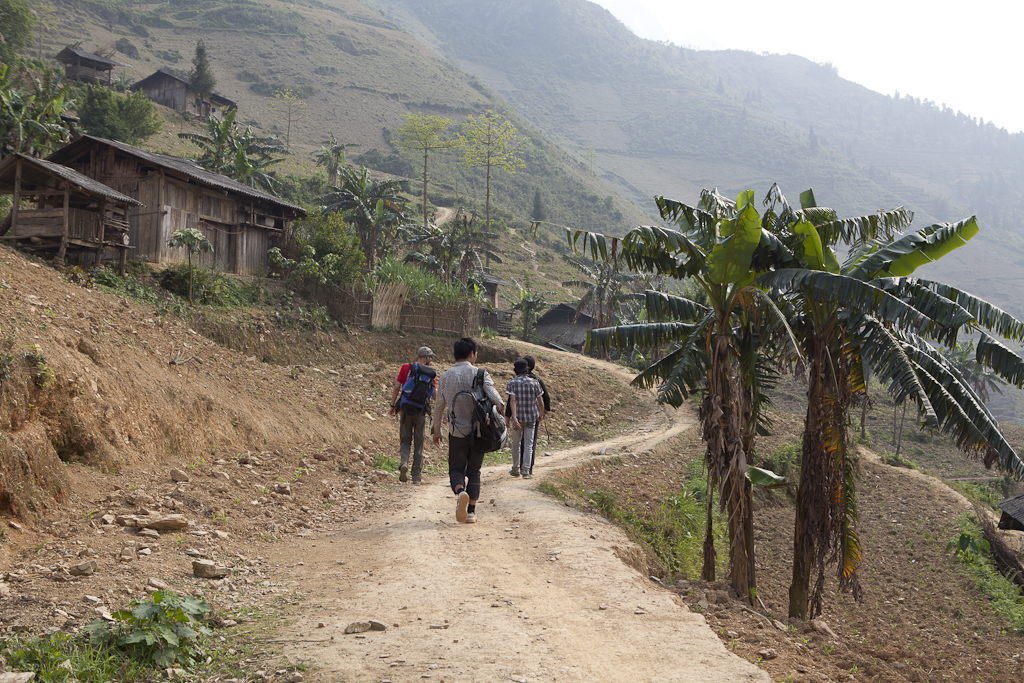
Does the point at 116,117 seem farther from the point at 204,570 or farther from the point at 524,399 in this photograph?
the point at 204,570

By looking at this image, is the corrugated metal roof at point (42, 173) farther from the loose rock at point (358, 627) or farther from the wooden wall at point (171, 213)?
the loose rock at point (358, 627)

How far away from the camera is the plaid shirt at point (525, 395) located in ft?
35.0

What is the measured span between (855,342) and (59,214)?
1647cm

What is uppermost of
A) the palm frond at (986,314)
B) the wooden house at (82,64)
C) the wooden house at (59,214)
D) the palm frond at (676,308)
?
the wooden house at (82,64)

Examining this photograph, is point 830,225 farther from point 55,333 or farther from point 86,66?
point 86,66

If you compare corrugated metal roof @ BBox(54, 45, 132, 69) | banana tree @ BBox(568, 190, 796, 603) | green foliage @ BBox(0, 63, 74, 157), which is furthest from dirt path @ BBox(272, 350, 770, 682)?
corrugated metal roof @ BBox(54, 45, 132, 69)

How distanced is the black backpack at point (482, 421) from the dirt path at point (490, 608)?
1050 mm

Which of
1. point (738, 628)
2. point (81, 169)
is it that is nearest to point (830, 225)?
point (738, 628)

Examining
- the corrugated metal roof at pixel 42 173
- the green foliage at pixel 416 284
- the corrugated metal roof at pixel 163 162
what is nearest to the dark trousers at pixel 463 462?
the corrugated metal roof at pixel 42 173

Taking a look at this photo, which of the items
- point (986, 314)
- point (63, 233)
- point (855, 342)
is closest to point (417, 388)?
point (855, 342)

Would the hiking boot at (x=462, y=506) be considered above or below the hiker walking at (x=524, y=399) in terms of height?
below

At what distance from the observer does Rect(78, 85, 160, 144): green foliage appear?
37.7 meters

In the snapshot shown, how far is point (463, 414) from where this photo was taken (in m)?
7.14

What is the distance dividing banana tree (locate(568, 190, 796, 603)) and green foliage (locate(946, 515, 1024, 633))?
29.7 ft
